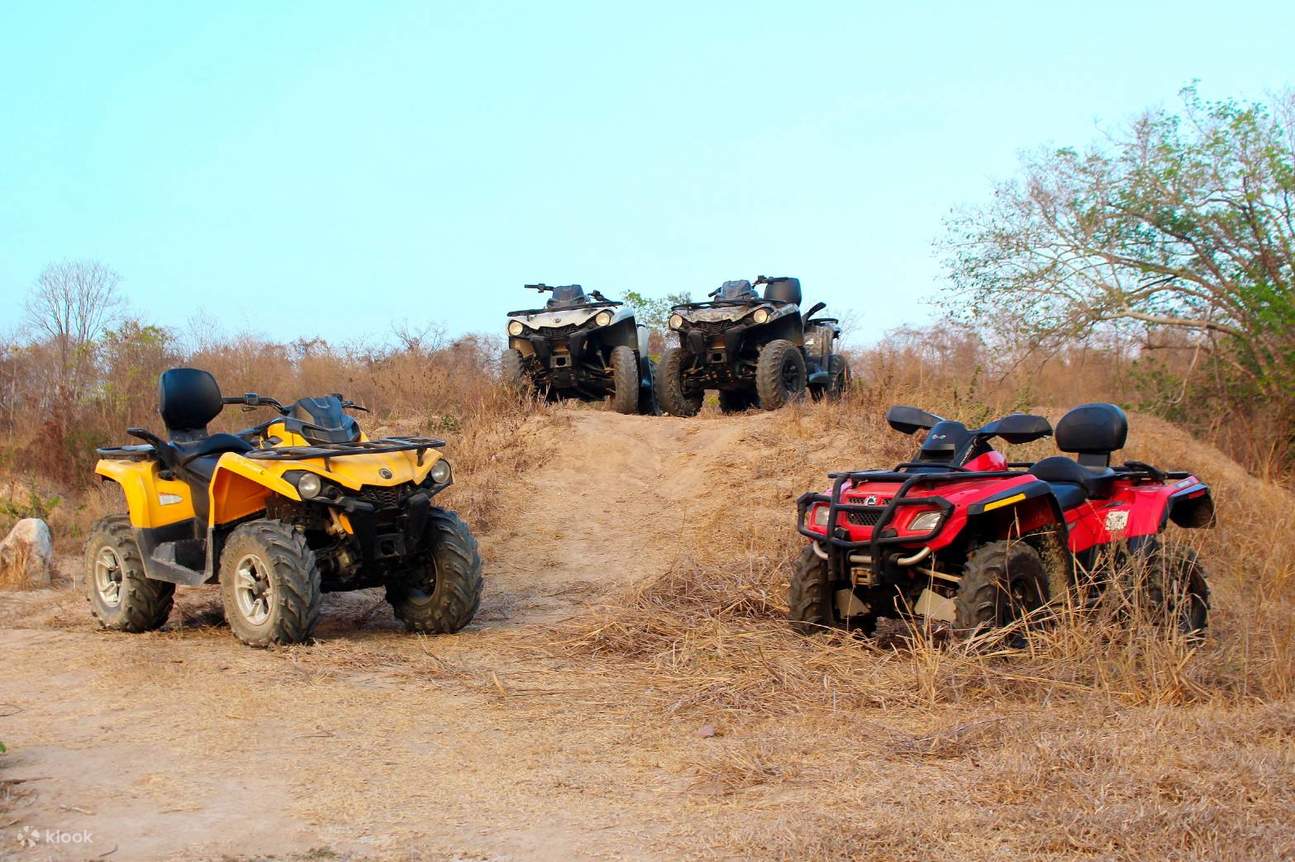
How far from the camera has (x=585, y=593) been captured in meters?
9.84

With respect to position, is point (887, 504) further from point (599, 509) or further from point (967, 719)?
point (599, 509)

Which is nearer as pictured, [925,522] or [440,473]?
[925,522]

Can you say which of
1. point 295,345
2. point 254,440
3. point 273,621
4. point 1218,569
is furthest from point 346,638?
point 295,345

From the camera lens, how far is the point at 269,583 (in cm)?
709

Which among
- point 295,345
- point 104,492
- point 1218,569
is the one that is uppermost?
point 295,345

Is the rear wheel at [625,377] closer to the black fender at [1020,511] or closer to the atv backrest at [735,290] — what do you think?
the atv backrest at [735,290]

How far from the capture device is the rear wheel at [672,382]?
16.0 m

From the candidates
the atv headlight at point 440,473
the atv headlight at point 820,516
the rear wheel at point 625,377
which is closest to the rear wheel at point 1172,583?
the atv headlight at point 820,516

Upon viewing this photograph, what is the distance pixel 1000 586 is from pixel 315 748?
3262 mm

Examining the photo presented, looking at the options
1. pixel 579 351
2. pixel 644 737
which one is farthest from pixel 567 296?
pixel 644 737

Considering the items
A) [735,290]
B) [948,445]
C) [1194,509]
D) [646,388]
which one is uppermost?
[735,290]

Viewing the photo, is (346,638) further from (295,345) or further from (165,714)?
(295,345)

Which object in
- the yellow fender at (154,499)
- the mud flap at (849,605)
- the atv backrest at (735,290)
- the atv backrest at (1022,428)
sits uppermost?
the atv backrest at (735,290)

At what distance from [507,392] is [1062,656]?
32.6 feet
